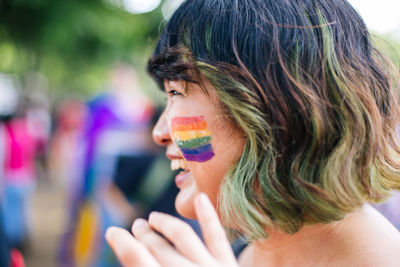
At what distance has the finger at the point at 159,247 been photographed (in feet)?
2.85

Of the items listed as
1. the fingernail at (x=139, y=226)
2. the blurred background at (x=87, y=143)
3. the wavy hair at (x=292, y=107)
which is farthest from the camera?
the blurred background at (x=87, y=143)

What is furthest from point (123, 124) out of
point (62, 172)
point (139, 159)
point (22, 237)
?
point (62, 172)

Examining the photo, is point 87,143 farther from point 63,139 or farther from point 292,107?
point 63,139

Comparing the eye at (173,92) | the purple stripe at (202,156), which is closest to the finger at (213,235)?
the purple stripe at (202,156)

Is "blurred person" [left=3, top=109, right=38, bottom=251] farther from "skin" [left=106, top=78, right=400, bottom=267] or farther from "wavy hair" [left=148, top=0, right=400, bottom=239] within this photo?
"wavy hair" [left=148, top=0, right=400, bottom=239]

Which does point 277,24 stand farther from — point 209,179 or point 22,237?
point 22,237

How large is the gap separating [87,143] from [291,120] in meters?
3.18

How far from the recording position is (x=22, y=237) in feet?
17.2

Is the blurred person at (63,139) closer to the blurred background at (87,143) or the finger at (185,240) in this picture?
the blurred background at (87,143)

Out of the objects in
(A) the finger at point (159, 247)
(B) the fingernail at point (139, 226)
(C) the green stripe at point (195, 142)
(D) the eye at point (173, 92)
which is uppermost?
(D) the eye at point (173, 92)

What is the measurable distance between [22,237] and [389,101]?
5285 mm

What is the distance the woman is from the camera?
118 cm

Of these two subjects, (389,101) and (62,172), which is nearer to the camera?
(389,101)

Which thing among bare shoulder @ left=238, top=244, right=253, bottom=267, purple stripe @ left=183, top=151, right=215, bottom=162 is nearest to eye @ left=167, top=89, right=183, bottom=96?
purple stripe @ left=183, top=151, right=215, bottom=162
